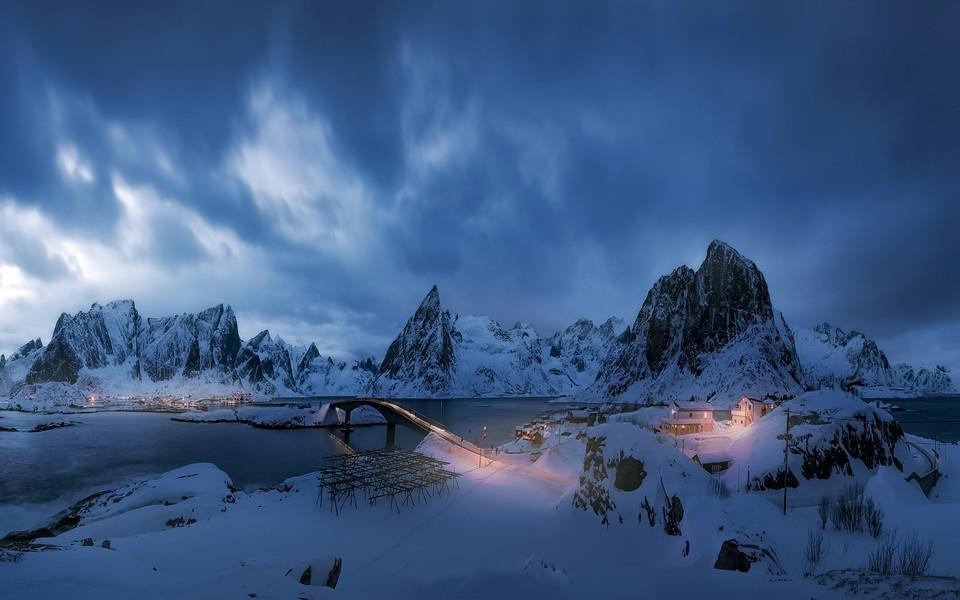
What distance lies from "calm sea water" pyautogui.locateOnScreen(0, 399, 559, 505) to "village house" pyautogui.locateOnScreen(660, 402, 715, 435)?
111 ft

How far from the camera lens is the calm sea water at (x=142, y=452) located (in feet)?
178

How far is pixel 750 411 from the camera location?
254ft

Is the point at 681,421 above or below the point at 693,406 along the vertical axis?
below

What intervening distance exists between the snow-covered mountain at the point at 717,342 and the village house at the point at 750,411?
6103 cm

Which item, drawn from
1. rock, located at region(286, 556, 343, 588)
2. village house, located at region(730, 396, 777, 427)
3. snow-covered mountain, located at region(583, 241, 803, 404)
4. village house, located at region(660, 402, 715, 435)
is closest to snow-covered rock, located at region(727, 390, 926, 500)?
village house, located at region(660, 402, 715, 435)

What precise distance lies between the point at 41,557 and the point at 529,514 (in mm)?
25574

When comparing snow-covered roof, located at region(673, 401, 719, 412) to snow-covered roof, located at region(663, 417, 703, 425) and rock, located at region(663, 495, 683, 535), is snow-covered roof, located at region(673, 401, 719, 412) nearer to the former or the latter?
snow-covered roof, located at region(663, 417, 703, 425)

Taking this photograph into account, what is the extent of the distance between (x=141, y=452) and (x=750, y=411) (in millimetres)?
108575

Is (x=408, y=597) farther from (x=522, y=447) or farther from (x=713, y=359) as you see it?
(x=713, y=359)

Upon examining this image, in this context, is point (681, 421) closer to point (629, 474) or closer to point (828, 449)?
point (828, 449)

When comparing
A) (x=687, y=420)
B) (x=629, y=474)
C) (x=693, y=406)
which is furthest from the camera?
(x=693, y=406)

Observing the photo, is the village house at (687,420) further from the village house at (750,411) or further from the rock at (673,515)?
the rock at (673,515)

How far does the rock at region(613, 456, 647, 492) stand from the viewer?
2760 centimetres

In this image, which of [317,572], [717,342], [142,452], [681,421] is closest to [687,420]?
[681,421]
